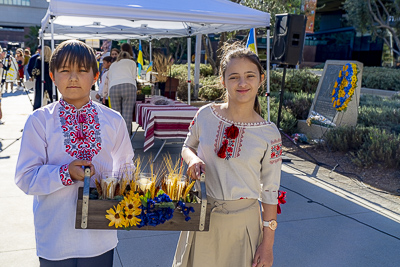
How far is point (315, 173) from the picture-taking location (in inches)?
257

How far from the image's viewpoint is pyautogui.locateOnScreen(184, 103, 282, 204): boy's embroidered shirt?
1906 millimetres

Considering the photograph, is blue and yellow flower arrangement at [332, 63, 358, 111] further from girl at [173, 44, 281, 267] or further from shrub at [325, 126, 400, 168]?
girl at [173, 44, 281, 267]

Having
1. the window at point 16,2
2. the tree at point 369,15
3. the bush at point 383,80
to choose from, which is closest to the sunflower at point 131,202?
the bush at point 383,80


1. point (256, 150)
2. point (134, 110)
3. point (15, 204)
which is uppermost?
point (256, 150)

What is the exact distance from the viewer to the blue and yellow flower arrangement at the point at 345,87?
794 cm

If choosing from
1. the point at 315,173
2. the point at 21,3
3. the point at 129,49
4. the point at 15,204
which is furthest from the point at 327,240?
the point at 21,3

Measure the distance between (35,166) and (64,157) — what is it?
0.38ft

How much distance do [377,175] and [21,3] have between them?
223 feet

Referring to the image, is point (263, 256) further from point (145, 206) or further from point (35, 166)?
point (35, 166)

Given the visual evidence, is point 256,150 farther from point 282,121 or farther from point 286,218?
point 282,121

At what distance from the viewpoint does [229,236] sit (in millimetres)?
1939

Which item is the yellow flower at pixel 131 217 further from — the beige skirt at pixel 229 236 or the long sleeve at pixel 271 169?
the long sleeve at pixel 271 169

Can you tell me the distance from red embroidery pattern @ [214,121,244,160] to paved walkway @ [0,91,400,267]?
6.44 feet

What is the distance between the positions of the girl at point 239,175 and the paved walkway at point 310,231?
1738mm
